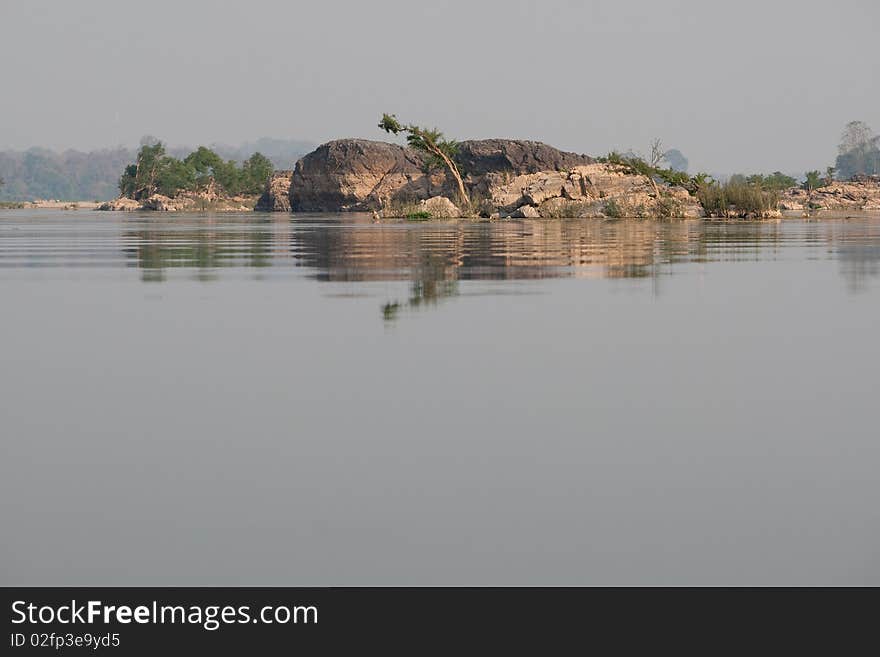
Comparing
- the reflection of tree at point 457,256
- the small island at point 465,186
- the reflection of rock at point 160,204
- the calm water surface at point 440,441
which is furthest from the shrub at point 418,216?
the reflection of rock at point 160,204

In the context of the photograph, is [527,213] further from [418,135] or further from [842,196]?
[842,196]

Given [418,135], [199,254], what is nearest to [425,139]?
[418,135]

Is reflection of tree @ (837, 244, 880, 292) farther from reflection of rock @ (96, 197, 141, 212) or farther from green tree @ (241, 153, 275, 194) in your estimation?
green tree @ (241, 153, 275, 194)

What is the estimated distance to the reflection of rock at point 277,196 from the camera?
96.4 m

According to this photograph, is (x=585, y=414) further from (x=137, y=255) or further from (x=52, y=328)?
(x=137, y=255)

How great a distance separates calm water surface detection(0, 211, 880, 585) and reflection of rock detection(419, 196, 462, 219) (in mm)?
40440

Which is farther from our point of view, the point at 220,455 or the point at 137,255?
the point at 137,255

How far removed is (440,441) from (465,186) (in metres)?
72.6

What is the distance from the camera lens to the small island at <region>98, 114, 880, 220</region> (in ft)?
161

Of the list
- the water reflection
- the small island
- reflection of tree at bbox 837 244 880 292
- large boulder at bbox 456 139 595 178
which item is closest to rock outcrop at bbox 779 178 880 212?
the small island
